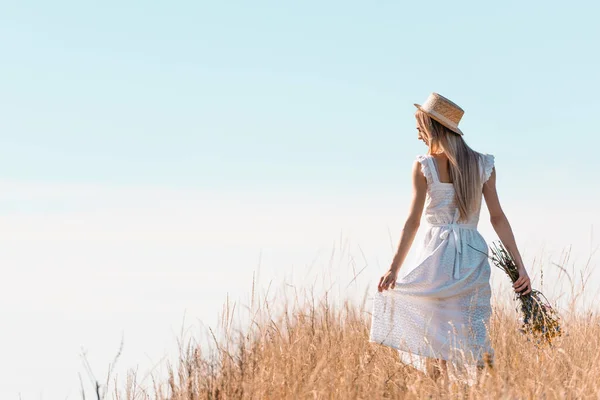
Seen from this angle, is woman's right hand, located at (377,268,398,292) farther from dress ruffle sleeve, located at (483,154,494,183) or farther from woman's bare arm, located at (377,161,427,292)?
dress ruffle sleeve, located at (483,154,494,183)

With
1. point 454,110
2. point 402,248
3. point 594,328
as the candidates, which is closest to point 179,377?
point 402,248

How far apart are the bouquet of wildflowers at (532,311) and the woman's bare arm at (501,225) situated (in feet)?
0.17

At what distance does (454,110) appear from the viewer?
4902mm

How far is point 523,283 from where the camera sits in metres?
4.86

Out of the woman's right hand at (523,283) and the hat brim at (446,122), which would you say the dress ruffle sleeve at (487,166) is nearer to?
the hat brim at (446,122)

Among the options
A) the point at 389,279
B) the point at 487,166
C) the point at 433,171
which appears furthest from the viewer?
the point at 487,166

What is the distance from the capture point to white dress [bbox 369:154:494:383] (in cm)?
468

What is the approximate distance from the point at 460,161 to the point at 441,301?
87 cm

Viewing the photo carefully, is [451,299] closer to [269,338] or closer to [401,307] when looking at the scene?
[401,307]

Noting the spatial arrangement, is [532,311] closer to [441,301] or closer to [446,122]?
[441,301]

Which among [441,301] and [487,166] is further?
[487,166]

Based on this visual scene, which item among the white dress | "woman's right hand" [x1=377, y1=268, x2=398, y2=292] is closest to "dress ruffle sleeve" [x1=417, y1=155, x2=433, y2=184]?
the white dress

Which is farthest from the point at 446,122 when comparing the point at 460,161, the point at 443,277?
the point at 443,277

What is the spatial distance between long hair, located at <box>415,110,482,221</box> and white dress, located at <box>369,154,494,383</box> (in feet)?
0.20
